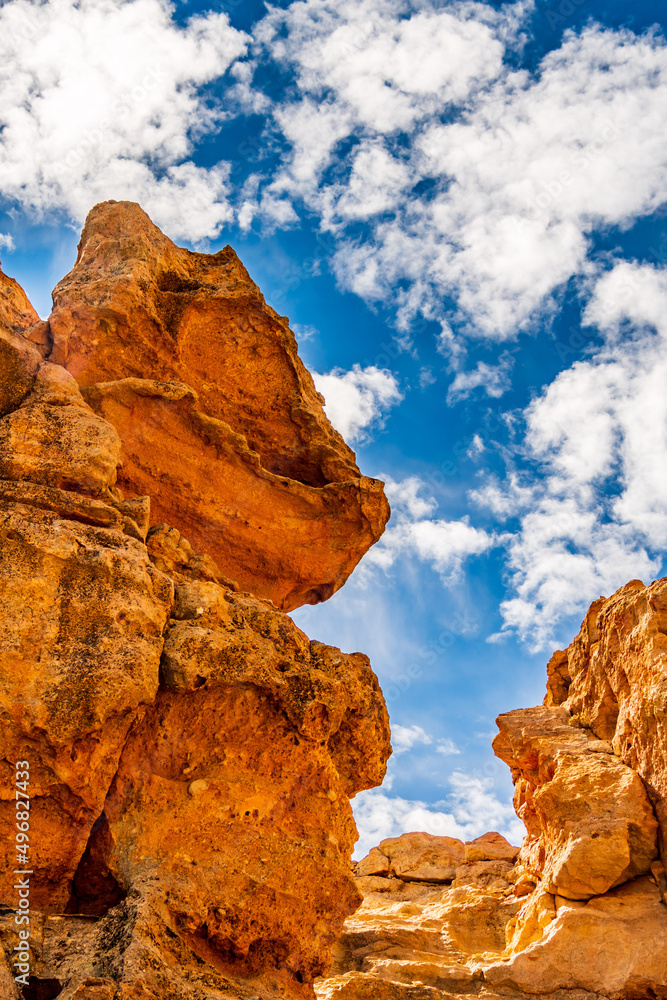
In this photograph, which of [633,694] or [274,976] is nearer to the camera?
[274,976]

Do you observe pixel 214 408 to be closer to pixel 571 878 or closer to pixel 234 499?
pixel 234 499

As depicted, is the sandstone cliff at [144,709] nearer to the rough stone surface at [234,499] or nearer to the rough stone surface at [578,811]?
the rough stone surface at [234,499]

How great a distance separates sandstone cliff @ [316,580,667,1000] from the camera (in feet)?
44.0

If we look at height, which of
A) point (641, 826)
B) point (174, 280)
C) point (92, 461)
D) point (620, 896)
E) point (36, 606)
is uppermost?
point (174, 280)

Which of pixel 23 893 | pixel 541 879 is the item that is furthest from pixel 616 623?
pixel 23 893

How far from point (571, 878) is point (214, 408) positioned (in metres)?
12.1

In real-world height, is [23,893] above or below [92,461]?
below

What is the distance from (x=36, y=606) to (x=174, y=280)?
29.8 feet

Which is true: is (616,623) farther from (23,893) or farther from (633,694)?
(23,893)

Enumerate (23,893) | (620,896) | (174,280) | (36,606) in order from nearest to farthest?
(23,893), (36,606), (620,896), (174,280)

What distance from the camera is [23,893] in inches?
331
